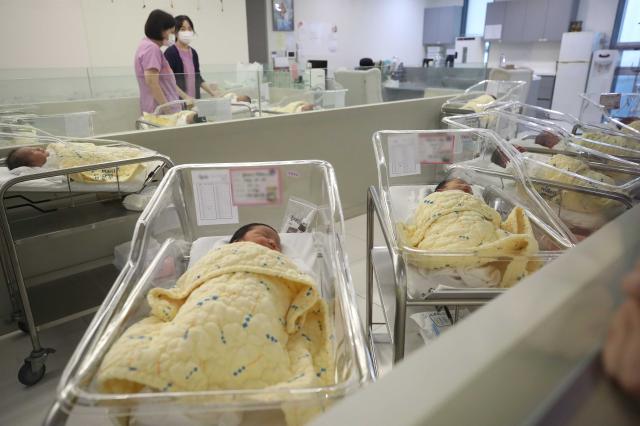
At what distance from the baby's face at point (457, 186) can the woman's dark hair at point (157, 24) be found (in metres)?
2.29

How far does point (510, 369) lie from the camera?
0.23m

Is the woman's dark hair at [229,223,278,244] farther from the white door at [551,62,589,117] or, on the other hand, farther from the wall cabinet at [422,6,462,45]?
the wall cabinet at [422,6,462,45]

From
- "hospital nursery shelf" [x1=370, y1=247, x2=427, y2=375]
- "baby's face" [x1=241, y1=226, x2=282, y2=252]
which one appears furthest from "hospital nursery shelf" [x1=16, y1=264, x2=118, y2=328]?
"hospital nursery shelf" [x1=370, y1=247, x2=427, y2=375]

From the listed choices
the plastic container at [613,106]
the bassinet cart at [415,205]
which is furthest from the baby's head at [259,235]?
the plastic container at [613,106]

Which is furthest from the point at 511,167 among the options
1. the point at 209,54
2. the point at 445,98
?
the point at 209,54

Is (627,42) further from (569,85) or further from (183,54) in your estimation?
(183,54)

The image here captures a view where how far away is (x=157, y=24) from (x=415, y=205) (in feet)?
7.64

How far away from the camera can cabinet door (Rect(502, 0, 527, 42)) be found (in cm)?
743

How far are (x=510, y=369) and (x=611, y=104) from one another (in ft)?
10.4

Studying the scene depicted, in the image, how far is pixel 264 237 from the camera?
1188mm

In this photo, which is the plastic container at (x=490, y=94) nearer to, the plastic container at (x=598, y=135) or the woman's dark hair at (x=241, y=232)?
the plastic container at (x=598, y=135)

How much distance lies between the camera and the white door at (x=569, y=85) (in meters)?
6.71

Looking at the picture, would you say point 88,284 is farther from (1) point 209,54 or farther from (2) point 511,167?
(1) point 209,54

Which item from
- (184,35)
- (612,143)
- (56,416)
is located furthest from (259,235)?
(184,35)
